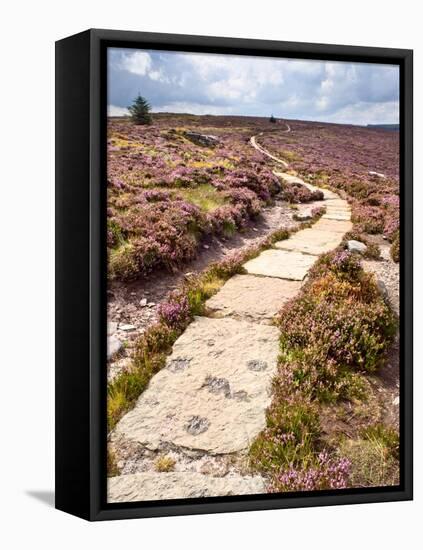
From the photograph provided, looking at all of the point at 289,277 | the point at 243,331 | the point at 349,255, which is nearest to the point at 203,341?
the point at 243,331

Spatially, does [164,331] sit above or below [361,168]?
below

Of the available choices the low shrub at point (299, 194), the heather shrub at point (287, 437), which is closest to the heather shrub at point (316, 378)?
the heather shrub at point (287, 437)

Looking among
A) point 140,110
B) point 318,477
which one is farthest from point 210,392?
point 140,110

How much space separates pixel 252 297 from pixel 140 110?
1904mm

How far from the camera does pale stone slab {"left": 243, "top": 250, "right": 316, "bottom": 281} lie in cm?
1033

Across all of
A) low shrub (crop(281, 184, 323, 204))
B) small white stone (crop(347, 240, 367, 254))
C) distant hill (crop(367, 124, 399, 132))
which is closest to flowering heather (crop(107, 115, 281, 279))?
low shrub (crop(281, 184, 323, 204))

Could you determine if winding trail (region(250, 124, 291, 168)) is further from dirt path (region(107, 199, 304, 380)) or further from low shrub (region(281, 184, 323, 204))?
dirt path (region(107, 199, 304, 380))

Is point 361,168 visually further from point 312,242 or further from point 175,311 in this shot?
point 175,311

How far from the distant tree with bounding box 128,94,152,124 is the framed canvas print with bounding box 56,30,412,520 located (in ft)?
0.05

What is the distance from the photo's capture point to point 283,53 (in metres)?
10.3

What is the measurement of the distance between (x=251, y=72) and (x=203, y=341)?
240 cm

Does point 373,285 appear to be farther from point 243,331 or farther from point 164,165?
point 164,165

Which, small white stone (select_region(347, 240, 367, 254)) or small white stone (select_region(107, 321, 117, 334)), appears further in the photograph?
small white stone (select_region(347, 240, 367, 254))

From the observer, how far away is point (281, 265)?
34.0ft
